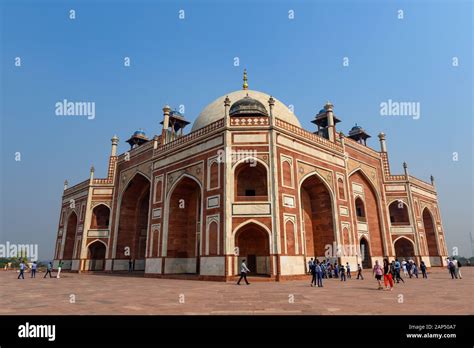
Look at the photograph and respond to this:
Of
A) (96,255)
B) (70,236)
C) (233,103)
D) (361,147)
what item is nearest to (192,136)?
(233,103)

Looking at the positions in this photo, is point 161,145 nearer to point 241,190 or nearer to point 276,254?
point 241,190

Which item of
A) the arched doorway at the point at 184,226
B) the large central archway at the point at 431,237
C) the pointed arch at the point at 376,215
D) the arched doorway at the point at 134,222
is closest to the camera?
the arched doorway at the point at 184,226

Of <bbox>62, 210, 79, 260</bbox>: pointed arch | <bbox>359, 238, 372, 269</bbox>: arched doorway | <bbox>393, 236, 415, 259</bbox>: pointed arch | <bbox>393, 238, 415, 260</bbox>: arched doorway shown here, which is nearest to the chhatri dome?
<bbox>359, 238, 372, 269</bbox>: arched doorway

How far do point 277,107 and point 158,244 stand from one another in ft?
53.6

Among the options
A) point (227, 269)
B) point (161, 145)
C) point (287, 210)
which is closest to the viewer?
point (227, 269)

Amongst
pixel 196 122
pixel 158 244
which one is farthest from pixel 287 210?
pixel 196 122

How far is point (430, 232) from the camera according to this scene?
35031 millimetres

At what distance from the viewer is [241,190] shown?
69.9 feet

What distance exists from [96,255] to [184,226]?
14.5 meters

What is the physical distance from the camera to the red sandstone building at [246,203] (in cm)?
1869

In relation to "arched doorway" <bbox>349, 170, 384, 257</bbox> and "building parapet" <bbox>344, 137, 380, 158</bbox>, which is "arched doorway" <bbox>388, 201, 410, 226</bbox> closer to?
"arched doorway" <bbox>349, 170, 384, 257</bbox>

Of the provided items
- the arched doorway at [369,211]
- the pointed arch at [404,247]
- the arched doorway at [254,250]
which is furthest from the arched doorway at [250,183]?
the pointed arch at [404,247]

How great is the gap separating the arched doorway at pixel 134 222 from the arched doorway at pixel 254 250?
14.0 metres

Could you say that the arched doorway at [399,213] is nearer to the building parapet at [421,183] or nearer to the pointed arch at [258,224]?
the building parapet at [421,183]
